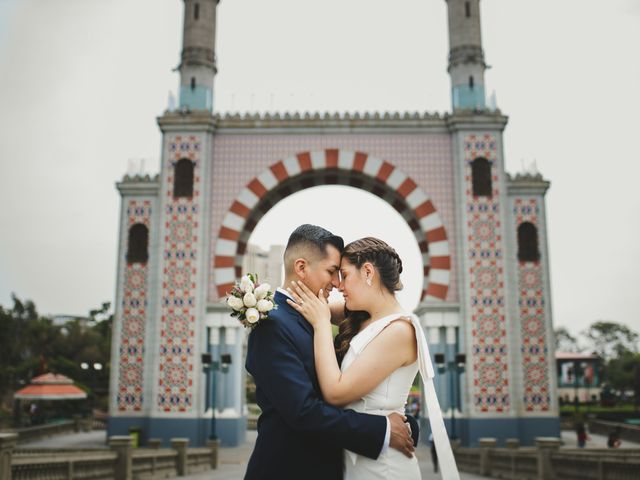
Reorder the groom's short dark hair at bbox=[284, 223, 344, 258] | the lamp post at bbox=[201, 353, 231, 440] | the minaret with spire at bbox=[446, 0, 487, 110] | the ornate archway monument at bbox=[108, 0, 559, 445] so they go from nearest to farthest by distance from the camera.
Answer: the groom's short dark hair at bbox=[284, 223, 344, 258], the lamp post at bbox=[201, 353, 231, 440], the ornate archway monument at bbox=[108, 0, 559, 445], the minaret with spire at bbox=[446, 0, 487, 110]

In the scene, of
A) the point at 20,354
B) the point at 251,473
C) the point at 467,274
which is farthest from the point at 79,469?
the point at 20,354

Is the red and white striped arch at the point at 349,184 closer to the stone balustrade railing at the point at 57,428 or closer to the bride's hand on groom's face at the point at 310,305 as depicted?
the stone balustrade railing at the point at 57,428

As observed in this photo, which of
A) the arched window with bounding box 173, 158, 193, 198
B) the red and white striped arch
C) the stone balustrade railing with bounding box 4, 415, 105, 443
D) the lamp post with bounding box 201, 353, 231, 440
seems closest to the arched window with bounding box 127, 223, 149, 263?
the arched window with bounding box 173, 158, 193, 198

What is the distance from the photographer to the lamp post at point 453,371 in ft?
50.0

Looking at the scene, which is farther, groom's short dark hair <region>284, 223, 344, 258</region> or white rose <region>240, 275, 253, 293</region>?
groom's short dark hair <region>284, 223, 344, 258</region>

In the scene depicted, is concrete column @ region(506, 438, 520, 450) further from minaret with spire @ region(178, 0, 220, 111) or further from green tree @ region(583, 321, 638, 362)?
green tree @ region(583, 321, 638, 362)

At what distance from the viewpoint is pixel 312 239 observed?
3.04 m

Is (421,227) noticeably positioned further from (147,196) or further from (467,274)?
(147,196)

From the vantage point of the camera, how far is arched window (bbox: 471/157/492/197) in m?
16.5

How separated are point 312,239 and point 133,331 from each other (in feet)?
46.6

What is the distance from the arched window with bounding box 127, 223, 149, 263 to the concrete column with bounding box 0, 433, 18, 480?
10.1m

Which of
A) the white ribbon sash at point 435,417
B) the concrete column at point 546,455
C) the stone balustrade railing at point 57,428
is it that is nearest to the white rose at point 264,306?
the white ribbon sash at point 435,417

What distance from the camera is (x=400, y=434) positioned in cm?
284

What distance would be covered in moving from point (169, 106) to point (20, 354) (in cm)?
2344
